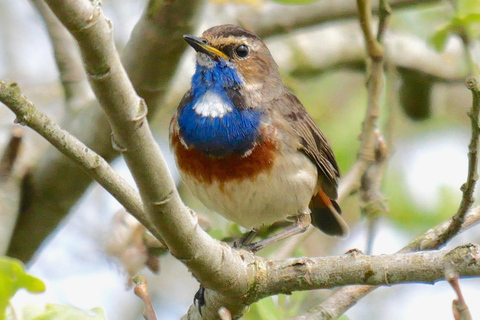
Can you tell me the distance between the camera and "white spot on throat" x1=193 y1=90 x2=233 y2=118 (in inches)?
187

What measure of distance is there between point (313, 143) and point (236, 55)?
0.87m

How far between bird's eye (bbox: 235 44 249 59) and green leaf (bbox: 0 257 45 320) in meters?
2.95

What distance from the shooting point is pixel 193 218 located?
3.03 meters

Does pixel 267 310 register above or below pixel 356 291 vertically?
below

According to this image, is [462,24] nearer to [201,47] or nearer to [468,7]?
[468,7]

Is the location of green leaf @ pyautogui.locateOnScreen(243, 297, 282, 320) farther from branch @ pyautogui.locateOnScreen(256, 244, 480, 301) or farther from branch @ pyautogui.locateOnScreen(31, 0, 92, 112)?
branch @ pyautogui.locateOnScreen(31, 0, 92, 112)

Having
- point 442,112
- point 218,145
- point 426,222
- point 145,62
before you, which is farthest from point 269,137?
point 442,112

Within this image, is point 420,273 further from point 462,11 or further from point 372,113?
point 372,113

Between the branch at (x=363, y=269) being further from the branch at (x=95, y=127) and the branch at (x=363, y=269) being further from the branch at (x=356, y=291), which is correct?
the branch at (x=95, y=127)

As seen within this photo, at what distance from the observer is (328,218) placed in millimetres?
5766

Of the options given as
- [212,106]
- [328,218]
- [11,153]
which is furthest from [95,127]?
[328,218]

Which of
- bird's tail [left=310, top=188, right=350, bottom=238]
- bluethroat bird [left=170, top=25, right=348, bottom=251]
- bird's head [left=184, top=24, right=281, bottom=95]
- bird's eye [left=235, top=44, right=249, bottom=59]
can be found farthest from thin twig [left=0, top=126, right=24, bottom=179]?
bird's tail [left=310, top=188, right=350, bottom=238]

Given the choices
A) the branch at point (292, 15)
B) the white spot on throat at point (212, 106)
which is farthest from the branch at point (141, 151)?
the branch at point (292, 15)

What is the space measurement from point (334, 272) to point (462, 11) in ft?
6.81
